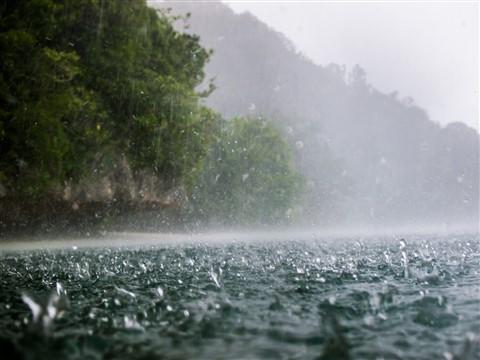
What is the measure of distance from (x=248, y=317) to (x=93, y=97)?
2330cm

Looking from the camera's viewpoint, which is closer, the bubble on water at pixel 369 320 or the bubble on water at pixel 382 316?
the bubble on water at pixel 369 320

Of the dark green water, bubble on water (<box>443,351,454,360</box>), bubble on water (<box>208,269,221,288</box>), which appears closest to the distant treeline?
bubble on water (<box>208,269,221,288</box>)

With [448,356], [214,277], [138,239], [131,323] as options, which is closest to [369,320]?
[448,356]

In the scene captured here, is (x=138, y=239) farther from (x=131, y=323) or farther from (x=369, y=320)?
(x=369, y=320)

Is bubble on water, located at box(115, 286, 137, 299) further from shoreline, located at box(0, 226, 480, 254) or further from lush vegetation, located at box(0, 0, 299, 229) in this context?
shoreline, located at box(0, 226, 480, 254)

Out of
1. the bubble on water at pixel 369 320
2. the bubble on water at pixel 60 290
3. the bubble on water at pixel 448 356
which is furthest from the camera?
the bubble on water at pixel 60 290

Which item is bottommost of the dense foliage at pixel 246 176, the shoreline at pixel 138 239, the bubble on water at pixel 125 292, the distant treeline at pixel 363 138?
the shoreline at pixel 138 239

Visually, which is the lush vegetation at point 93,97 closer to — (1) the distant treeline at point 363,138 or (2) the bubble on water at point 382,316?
(2) the bubble on water at point 382,316

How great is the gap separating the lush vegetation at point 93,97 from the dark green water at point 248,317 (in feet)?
41.7

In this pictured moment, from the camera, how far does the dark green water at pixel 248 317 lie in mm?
5156

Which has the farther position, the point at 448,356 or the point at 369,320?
the point at 369,320

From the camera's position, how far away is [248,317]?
7004 mm

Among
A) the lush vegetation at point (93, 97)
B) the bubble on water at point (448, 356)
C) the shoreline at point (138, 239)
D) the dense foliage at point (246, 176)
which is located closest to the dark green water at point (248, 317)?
the bubble on water at point (448, 356)

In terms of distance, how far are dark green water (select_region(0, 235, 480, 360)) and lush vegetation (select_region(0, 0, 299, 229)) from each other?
500 inches
